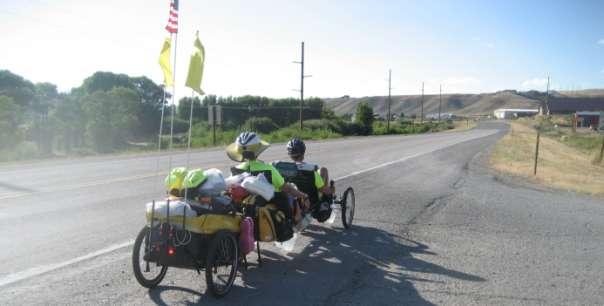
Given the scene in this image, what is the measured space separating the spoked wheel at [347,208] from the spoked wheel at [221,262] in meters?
2.90

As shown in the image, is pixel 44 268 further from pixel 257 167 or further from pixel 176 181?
pixel 257 167

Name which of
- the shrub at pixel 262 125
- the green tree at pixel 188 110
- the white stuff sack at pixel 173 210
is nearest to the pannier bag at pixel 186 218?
the white stuff sack at pixel 173 210

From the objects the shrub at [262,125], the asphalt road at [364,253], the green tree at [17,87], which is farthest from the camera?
the shrub at [262,125]

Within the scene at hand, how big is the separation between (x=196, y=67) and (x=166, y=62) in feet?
1.28

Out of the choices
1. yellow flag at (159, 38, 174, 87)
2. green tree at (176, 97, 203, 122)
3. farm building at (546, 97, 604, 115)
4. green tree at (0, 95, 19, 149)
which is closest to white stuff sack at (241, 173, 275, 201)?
yellow flag at (159, 38, 174, 87)

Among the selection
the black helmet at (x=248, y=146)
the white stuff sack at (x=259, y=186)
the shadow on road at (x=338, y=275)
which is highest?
the black helmet at (x=248, y=146)

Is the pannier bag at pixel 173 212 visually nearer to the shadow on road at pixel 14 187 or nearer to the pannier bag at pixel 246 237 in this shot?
the pannier bag at pixel 246 237

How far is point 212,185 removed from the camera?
509cm

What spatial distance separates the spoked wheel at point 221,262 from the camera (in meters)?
4.58

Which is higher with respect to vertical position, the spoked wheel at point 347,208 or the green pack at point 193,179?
the green pack at point 193,179

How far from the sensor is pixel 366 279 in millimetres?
5383

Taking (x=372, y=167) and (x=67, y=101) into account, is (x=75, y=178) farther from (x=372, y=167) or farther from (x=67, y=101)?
(x=67, y=101)

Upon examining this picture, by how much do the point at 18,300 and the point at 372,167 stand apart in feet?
42.7

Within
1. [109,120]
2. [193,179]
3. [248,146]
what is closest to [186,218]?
[193,179]
